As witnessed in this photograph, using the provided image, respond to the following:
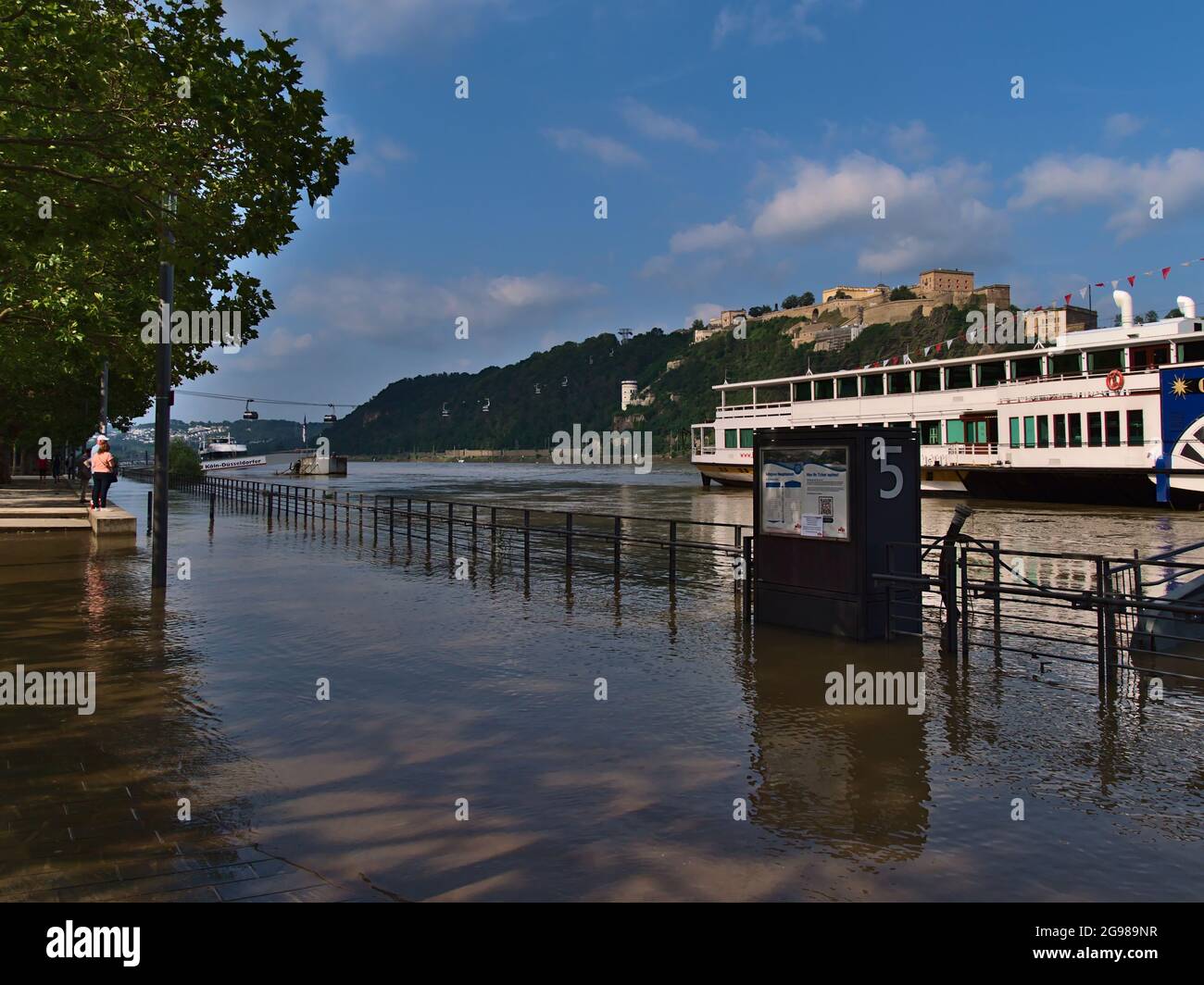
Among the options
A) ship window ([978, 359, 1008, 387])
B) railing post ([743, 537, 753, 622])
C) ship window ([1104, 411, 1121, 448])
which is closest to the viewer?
railing post ([743, 537, 753, 622])

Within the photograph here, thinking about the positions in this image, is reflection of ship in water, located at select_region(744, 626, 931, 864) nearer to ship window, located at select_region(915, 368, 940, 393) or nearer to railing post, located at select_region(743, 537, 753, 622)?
railing post, located at select_region(743, 537, 753, 622)

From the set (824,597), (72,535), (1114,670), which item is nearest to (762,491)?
(824,597)

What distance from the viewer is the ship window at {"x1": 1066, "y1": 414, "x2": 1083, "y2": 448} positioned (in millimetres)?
41469

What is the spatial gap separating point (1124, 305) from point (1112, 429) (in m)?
7.73

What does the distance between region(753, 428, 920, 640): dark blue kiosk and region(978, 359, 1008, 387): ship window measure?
41.1 meters

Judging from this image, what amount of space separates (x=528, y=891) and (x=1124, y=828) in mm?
3102

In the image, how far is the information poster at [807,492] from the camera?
9.34 m

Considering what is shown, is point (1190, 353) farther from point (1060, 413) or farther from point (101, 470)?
point (101, 470)

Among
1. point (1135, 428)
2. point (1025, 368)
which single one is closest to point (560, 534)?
point (1135, 428)

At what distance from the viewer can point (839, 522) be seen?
367 inches

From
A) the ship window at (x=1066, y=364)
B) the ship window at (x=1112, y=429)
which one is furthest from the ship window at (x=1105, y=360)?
the ship window at (x=1112, y=429)

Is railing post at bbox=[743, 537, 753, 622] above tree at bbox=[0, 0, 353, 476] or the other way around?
the other way around

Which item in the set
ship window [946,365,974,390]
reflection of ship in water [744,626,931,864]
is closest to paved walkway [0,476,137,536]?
reflection of ship in water [744,626,931,864]
